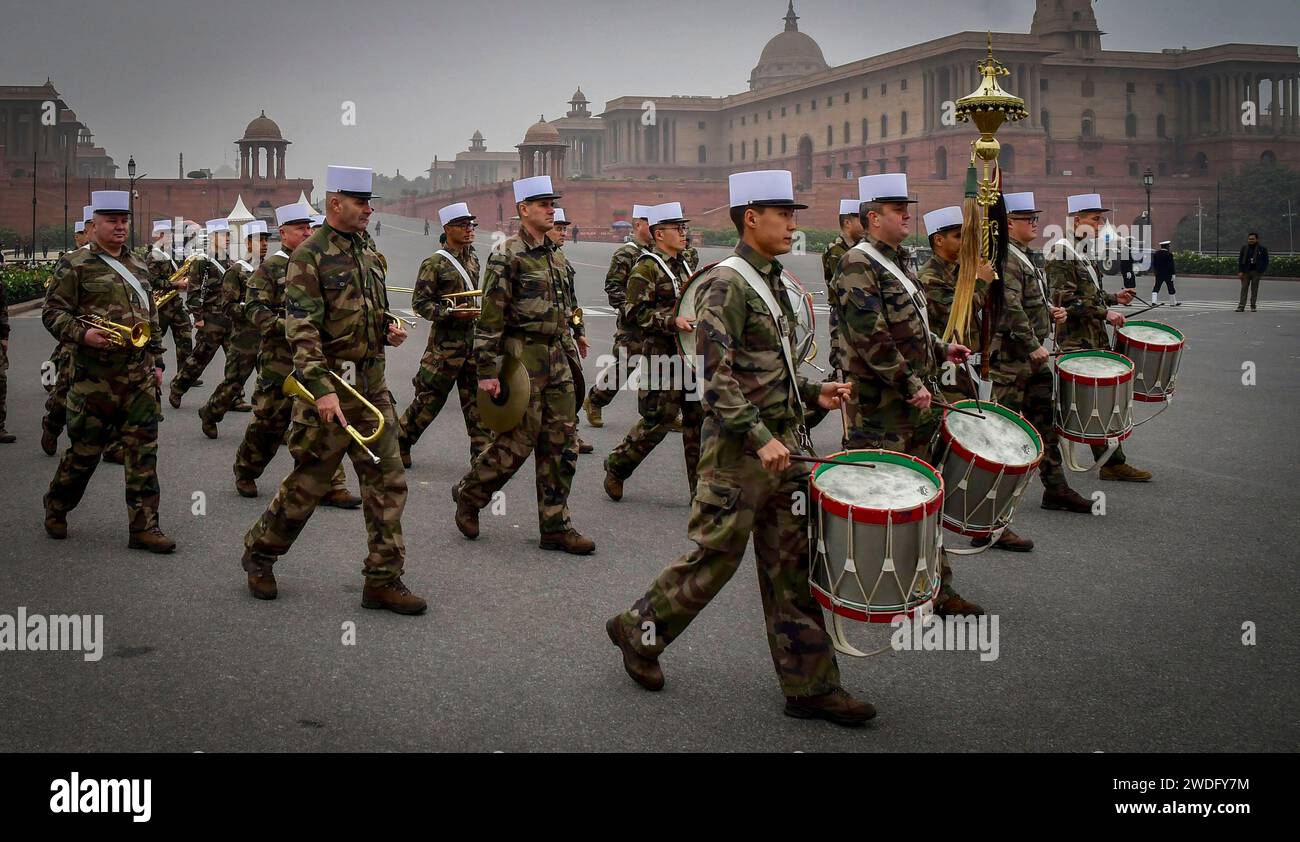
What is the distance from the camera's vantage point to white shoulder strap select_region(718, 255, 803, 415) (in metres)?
4.54

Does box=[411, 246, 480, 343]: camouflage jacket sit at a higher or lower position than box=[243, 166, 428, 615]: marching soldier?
higher

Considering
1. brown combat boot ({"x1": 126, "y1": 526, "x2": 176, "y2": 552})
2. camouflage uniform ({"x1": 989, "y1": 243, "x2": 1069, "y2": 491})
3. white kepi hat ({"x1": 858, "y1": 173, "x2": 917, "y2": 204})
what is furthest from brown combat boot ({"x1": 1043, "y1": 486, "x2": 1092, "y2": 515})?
brown combat boot ({"x1": 126, "y1": 526, "x2": 176, "y2": 552})

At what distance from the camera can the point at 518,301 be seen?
7.13 m

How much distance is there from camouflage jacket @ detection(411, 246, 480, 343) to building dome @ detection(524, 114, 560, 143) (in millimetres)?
91091

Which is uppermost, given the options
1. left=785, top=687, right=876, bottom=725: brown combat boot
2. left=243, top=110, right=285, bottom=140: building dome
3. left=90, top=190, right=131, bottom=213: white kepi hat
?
left=243, top=110, right=285, bottom=140: building dome

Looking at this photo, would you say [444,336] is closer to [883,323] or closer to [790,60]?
[883,323]

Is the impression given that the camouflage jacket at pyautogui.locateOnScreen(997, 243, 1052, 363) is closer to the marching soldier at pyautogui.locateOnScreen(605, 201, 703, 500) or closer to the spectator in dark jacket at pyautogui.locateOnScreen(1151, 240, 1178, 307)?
the marching soldier at pyautogui.locateOnScreen(605, 201, 703, 500)

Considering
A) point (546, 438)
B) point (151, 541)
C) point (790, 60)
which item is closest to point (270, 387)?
point (151, 541)

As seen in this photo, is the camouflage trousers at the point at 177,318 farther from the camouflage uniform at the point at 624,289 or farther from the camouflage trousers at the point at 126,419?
the camouflage trousers at the point at 126,419

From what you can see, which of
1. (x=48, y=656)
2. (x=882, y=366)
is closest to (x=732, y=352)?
(x=882, y=366)

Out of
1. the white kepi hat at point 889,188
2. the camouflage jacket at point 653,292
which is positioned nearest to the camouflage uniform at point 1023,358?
the white kepi hat at point 889,188

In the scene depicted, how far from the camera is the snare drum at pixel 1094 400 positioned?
7496 mm

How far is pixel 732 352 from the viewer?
4512 millimetres

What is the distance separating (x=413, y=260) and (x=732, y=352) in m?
49.9
